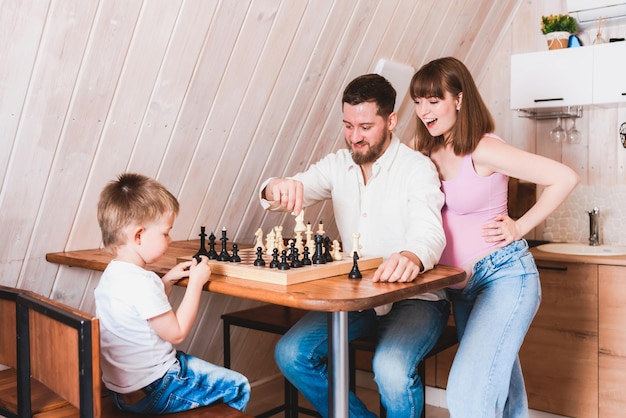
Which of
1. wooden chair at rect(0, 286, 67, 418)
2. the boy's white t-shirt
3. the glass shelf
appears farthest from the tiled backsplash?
wooden chair at rect(0, 286, 67, 418)

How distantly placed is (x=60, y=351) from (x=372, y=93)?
4.16 ft

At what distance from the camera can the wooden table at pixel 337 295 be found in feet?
4.81

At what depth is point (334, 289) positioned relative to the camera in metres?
1.59

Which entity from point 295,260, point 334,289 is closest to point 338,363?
point 334,289

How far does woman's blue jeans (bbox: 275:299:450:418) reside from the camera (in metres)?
1.90

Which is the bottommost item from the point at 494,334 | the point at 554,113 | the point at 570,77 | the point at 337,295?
the point at 494,334

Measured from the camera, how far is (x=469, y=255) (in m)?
2.09

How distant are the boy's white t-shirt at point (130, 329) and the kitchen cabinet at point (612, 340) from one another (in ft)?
6.50

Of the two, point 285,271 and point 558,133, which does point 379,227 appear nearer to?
point 285,271

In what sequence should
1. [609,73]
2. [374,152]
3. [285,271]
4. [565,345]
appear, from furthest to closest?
1. [609,73]
2. [565,345]
3. [374,152]
4. [285,271]

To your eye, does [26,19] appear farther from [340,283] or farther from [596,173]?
[596,173]

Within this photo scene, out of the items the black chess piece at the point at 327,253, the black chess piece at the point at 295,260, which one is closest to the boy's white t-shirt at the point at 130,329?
the black chess piece at the point at 295,260

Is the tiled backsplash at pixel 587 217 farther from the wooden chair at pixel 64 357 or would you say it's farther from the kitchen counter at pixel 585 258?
the wooden chair at pixel 64 357

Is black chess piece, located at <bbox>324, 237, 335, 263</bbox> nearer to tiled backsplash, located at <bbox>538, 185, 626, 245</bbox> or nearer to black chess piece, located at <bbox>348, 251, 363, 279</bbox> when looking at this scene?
black chess piece, located at <bbox>348, 251, 363, 279</bbox>
